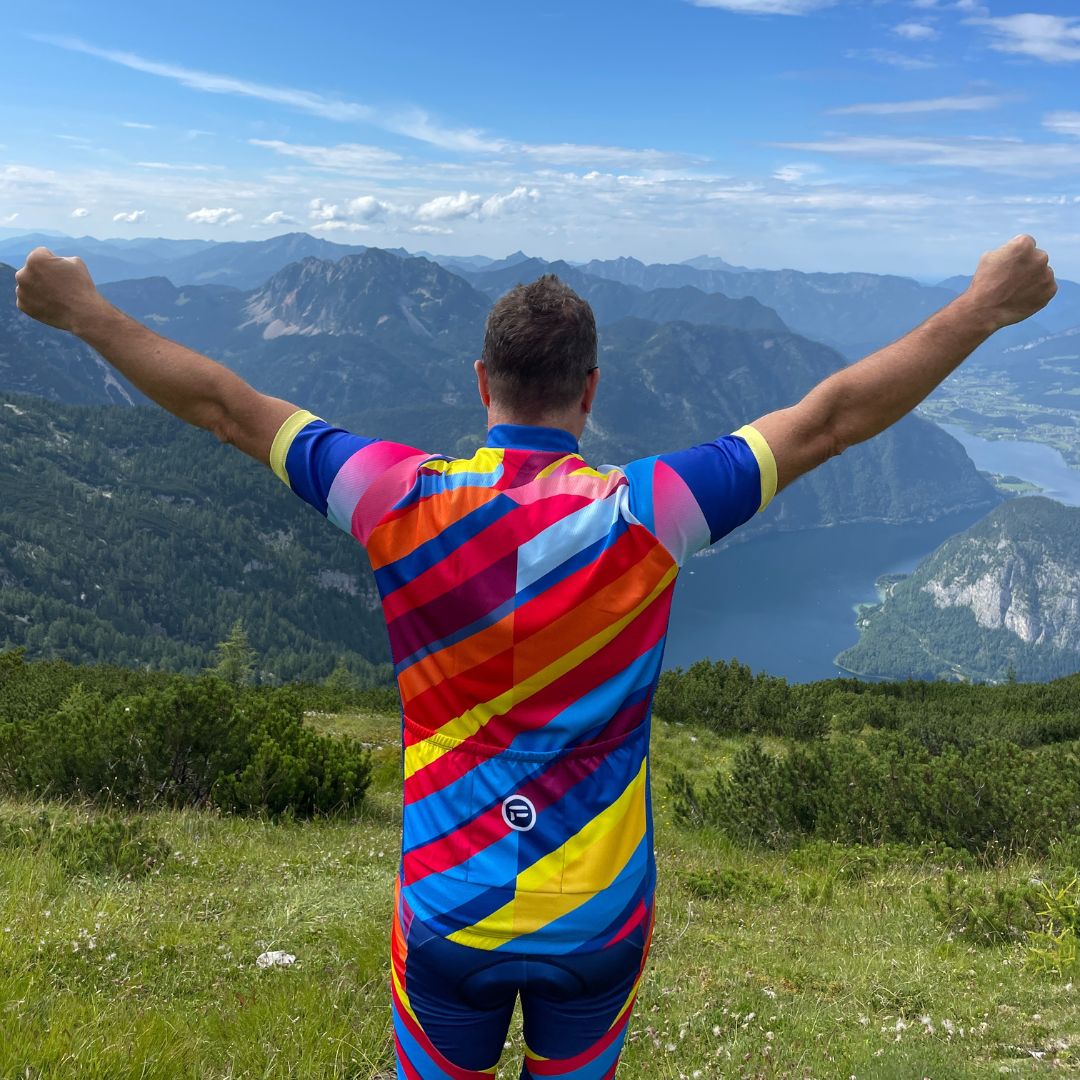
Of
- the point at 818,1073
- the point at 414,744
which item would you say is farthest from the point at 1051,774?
the point at 414,744

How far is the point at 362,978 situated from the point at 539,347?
4181 millimetres

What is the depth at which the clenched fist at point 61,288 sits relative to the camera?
2416 millimetres

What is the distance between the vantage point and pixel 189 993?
464 cm

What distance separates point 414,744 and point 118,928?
4000 mm

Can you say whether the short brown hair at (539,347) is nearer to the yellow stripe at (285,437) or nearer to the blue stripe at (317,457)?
the blue stripe at (317,457)

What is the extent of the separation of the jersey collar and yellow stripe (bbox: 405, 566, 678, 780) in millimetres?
446

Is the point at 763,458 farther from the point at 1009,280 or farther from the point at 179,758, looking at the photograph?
the point at 179,758

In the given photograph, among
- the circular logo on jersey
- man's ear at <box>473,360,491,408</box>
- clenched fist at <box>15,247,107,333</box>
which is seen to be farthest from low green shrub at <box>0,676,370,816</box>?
man's ear at <box>473,360,491,408</box>

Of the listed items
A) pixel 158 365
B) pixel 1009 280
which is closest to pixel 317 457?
pixel 158 365

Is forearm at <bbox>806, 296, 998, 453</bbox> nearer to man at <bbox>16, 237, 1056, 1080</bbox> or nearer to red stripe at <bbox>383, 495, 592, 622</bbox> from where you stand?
man at <bbox>16, 237, 1056, 1080</bbox>

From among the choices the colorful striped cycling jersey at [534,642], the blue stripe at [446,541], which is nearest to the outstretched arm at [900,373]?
the colorful striped cycling jersey at [534,642]

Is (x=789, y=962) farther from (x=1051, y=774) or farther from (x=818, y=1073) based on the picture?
(x=1051, y=774)

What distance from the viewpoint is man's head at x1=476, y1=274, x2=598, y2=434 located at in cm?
225

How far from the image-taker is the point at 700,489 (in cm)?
222
